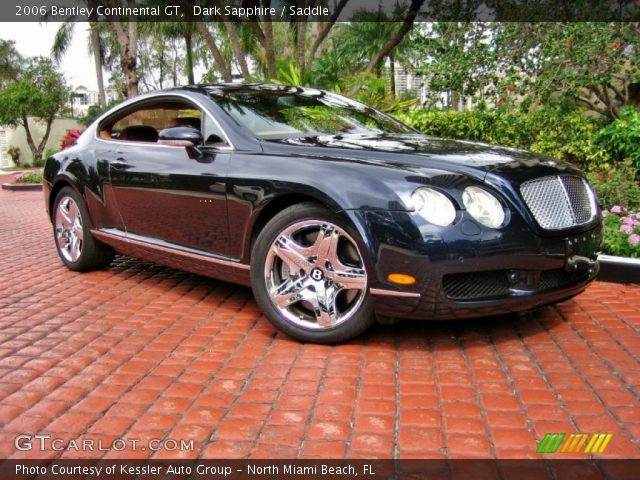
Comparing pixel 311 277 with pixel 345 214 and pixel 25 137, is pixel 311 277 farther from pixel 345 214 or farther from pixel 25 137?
pixel 25 137

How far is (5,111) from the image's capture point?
111 feet

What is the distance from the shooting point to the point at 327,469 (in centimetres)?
233

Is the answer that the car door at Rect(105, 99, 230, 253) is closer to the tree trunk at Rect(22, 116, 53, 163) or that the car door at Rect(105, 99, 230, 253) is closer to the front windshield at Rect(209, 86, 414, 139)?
the front windshield at Rect(209, 86, 414, 139)

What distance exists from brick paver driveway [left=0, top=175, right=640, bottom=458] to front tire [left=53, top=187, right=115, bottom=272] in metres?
0.82

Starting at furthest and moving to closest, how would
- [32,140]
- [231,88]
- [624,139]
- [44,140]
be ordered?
[32,140]
[44,140]
[624,139]
[231,88]

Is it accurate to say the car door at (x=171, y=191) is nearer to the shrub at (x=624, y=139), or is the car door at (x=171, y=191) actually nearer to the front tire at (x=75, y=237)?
the front tire at (x=75, y=237)

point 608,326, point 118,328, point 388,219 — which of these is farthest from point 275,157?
point 608,326

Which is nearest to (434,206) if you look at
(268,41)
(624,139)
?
(624,139)

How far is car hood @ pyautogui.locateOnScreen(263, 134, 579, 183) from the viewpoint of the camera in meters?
3.37

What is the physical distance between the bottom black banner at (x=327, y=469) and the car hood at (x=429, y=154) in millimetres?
1510

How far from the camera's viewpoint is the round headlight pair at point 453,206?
10.4 feet

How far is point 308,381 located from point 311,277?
0.63m

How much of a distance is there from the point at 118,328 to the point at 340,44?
34.5 m

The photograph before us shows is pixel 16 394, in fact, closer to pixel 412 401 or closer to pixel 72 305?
pixel 72 305
